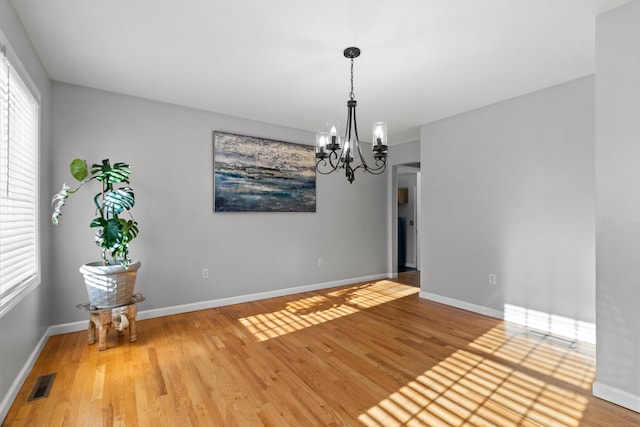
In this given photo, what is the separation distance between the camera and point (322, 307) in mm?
3889

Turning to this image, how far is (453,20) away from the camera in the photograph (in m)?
2.09

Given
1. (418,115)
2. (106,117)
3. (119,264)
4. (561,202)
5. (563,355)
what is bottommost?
(563,355)

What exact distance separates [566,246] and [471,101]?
1827 millimetres

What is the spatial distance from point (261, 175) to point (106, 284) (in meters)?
2.22

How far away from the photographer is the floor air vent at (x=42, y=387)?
199cm

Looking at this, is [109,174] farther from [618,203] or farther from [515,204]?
[515,204]

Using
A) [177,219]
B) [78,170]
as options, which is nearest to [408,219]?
[177,219]

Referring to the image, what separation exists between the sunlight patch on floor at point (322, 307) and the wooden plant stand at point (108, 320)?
1060 mm

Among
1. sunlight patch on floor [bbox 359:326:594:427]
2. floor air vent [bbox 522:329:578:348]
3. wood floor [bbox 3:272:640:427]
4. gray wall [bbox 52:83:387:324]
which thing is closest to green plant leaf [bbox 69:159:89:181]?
gray wall [bbox 52:83:387:324]

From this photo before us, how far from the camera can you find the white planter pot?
2668 millimetres

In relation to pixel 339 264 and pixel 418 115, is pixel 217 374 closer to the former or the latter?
pixel 339 264

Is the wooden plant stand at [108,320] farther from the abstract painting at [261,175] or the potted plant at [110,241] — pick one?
the abstract painting at [261,175]

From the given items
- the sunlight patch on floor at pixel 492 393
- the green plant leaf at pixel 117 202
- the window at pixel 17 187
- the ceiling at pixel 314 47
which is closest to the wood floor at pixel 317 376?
the sunlight patch on floor at pixel 492 393

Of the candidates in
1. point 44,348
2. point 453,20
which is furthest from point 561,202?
point 44,348
